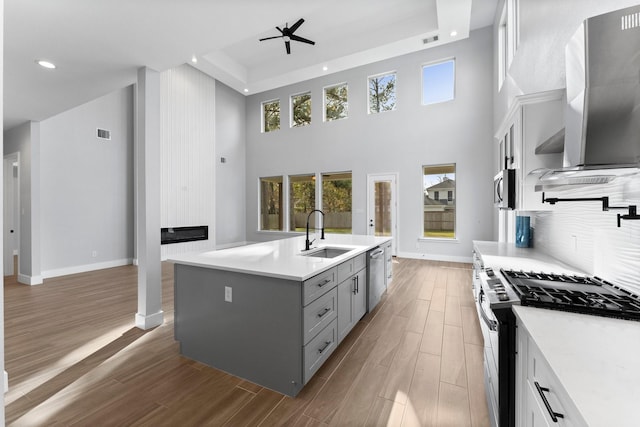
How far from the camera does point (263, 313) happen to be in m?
1.97

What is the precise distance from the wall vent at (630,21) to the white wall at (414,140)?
221 inches

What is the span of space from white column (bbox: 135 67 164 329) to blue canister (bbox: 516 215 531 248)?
14.0ft

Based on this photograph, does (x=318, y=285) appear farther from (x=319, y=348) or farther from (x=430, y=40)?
(x=430, y=40)

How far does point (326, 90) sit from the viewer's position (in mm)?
8133

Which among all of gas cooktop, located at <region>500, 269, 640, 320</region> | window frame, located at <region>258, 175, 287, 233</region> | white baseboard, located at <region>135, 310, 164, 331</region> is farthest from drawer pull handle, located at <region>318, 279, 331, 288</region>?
window frame, located at <region>258, 175, 287, 233</region>

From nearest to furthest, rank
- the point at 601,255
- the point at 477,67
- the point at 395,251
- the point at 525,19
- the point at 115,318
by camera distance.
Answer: the point at 601,255
the point at 115,318
the point at 525,19
the point at 477,67
the point at 395,251

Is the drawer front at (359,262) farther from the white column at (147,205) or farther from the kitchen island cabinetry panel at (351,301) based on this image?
the white column at (147,205)

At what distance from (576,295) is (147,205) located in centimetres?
355

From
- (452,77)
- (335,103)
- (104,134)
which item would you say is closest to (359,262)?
(452,77)

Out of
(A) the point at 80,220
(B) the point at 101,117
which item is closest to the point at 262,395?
(A) the point at 80,220

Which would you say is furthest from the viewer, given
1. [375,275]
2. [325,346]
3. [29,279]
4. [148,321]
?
[29,279]

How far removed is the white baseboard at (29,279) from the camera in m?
4.63

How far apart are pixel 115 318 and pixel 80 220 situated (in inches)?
135

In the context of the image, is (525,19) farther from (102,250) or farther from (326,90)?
(102,250)
